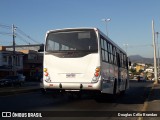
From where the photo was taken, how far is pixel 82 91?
1340cm

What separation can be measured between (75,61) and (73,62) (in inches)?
3.7

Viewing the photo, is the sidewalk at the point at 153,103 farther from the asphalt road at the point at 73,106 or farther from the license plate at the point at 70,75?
the license plate at the point at 70,75

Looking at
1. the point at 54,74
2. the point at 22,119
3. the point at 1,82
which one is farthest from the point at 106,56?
the point at 1,82

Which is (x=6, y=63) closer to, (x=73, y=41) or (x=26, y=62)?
(x=26, y=62)

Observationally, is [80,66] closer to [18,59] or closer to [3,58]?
[3,58]

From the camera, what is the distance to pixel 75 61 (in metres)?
13.5

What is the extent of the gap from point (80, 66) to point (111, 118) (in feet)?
10.4

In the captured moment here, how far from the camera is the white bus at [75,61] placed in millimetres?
13328

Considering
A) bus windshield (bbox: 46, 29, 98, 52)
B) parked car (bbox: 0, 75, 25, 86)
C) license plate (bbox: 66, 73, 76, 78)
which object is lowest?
parked car (bbox: 0, 75, 25, 86)

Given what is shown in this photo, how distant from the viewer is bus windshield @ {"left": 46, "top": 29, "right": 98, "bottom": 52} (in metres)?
13.5

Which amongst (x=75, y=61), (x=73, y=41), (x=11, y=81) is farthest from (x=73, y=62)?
(x=11, y=81)

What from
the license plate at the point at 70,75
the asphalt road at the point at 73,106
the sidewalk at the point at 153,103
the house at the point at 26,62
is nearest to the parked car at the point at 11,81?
the house at the point at 26,62

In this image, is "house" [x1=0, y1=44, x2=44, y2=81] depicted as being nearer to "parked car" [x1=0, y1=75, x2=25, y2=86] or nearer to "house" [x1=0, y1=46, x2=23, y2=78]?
"house" [x1=0, y1=46, x2=23, y2=78]

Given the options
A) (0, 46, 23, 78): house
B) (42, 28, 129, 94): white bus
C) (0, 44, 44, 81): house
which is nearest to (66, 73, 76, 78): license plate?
(42, 28, 129, 94): white bus
